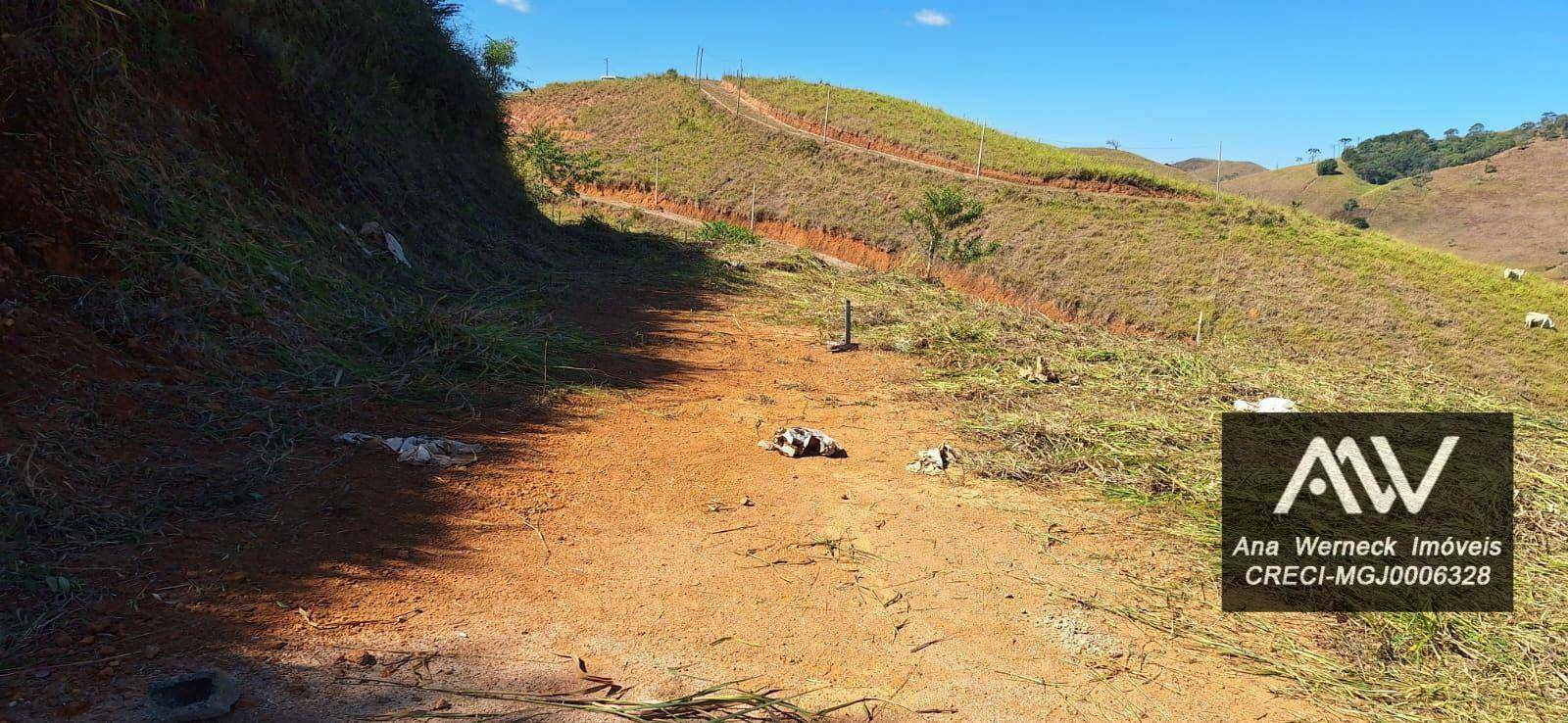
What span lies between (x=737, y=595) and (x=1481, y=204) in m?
66.9

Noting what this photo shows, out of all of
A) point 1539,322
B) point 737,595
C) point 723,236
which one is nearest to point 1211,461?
point 737,595

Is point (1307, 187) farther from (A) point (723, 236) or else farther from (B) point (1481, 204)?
(A) point (723, 236)

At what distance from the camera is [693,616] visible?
3.29 meters

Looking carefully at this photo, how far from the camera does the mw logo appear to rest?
4.25 metres

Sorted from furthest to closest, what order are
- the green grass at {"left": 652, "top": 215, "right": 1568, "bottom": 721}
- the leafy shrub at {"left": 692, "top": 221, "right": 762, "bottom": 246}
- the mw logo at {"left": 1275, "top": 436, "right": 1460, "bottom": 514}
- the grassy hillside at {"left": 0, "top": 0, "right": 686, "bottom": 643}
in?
the leafy shrub at {"left": 692, "top": 221, "right": 762, "bottom": 246}
the mw logo at {"left": 1275, "top": 436, "right": 1460, "bottom": 514}
the grassy hillside at {"left": 0, "top": 0, "right": 686, "bottom": 643}
the green grass at {"left": 652, "top": 215, "right": 1568, "bottom": 721}

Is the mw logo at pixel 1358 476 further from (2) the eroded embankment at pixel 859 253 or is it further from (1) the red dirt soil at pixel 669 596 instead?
(2) the eroded embankment at pixel 859 253

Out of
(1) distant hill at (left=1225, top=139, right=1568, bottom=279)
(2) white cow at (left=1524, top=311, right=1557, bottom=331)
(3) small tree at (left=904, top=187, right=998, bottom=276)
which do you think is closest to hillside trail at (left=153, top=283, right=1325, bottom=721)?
(3) small tree at (left=904, top=187, right=998, bottom=276)

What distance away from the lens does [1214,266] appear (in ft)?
80.3

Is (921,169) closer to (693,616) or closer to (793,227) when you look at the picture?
(793,227)

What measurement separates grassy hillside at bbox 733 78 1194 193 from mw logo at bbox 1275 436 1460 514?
2873 cm

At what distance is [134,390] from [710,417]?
3.59 meters

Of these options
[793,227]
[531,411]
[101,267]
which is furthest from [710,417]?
[793,227]

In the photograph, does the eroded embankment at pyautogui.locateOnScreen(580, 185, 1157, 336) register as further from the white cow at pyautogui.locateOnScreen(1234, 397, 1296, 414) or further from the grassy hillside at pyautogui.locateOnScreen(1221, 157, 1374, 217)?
the grassy hillside at pyautogui.locateOnScreen(1221, 157, 1374, 217)

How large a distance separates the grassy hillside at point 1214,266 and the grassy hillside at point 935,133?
247 cm
